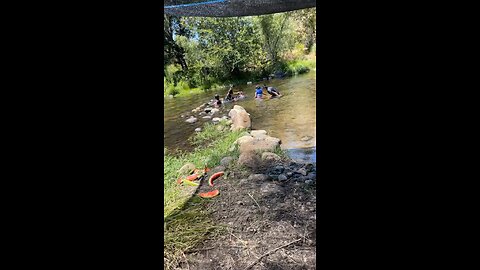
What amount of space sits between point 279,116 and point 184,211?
4.07 m

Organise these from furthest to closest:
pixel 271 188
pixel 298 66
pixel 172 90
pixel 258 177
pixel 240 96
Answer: pixel 298 66 → pixel 172 90 → pixel 240 96 → pixel 258 177 → pixel 271 188

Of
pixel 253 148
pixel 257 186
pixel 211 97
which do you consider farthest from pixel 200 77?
pixel 257 186

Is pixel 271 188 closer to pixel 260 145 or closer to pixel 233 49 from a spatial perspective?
pixel 260 145

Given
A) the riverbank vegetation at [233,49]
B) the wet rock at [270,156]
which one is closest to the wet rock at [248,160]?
the wet rock at [270,156]

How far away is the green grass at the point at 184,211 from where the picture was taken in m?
2.01

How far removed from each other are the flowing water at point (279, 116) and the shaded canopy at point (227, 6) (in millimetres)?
1996

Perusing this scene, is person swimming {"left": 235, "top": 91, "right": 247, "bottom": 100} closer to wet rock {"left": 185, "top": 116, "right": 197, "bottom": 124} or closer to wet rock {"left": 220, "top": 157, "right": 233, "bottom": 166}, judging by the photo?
wet rock {"left": 185, "top": 116, "right": 197, "bottom": 124}

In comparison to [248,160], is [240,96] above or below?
above

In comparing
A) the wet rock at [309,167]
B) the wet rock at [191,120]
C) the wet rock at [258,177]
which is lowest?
the wet rock at [258,177]

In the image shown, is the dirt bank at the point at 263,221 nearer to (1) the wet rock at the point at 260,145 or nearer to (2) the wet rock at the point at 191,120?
(1) the wet rock at the point at 260,145

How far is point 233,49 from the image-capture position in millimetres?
10469

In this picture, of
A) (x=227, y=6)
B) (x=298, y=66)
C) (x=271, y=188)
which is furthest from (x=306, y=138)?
(x=298, y=66)
